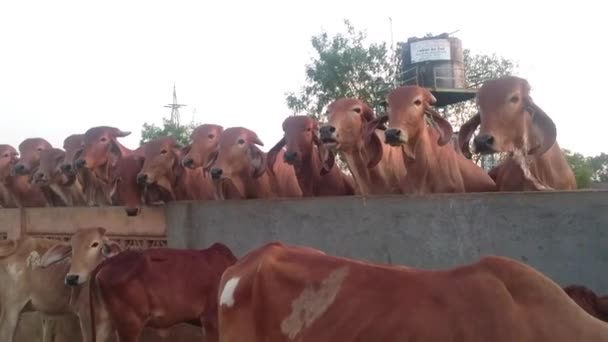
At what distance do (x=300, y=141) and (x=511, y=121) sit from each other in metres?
2.48

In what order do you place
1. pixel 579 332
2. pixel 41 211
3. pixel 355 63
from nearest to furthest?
pixel 579 332, pixel 41 211, pixel 355 63

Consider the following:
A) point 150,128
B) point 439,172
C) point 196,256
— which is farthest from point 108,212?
point 150,128

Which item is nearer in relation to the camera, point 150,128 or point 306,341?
point 306,341

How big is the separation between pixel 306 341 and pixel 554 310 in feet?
3.91

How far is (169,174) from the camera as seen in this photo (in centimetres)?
830

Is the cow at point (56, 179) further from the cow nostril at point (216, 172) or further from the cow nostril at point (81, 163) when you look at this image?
the cow nostril at point (216, 172)

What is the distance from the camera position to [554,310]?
10.0ft

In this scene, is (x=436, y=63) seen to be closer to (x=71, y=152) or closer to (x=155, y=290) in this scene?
(x=71, y=152)

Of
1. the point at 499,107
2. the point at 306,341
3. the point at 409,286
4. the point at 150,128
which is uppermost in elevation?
the point at 150,128

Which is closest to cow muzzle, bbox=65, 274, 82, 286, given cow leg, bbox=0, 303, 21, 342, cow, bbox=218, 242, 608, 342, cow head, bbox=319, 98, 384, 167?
cow leg, bbox=0, 303, 21, 342

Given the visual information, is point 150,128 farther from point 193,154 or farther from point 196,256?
point 196,256

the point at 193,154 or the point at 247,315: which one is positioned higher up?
the point at 193,154

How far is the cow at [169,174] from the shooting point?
8117 mm

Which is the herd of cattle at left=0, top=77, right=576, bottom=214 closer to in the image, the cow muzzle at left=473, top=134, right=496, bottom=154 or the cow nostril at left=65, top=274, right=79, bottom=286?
the cow muzzle at left=473, top=134, right=496, bottom=154
